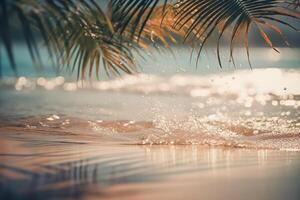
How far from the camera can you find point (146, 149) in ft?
21.5

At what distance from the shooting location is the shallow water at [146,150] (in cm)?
429

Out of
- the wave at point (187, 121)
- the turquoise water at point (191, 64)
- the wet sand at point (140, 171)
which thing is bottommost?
the wet sand at point (140, 171)

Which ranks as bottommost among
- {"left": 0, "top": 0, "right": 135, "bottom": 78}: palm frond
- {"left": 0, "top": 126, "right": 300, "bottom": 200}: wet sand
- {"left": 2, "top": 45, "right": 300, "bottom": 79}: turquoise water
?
{"left": 0, "top": 126, "right": 300, "bottom": 200}: wet sand

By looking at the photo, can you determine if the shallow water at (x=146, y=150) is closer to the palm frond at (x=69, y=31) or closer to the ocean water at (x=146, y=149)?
the ocean water at (x=146, y=149)

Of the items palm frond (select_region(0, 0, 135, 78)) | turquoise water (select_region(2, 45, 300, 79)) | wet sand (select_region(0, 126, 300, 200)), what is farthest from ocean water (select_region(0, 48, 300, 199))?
turquoise water (select_region(2, 45, 300, 79))

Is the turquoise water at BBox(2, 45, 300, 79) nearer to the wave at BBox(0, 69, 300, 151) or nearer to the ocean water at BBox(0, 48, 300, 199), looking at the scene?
the wave at BBox(0, 69, 300, 151)

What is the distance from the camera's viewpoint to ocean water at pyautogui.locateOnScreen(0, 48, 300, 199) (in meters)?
4.29

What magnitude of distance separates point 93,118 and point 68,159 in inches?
182

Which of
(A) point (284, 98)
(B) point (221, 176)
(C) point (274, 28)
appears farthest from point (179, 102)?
(B) point (221, 176)

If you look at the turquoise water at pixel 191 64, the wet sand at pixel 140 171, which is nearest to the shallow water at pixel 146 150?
the wet sand at pixel 140 171

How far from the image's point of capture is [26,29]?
3.59 metres

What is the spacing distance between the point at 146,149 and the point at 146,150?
0.30ft

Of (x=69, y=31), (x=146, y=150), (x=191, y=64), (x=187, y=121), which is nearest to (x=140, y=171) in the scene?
(x=146, y=150)

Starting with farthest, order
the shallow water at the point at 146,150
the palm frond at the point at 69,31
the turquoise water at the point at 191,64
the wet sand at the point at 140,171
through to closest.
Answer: the turquoise water at the point at 191,64 < the shallow water at the point at 146,150 < the wet sand at the point at 140,171 < the palm frond at the point at 69,31
